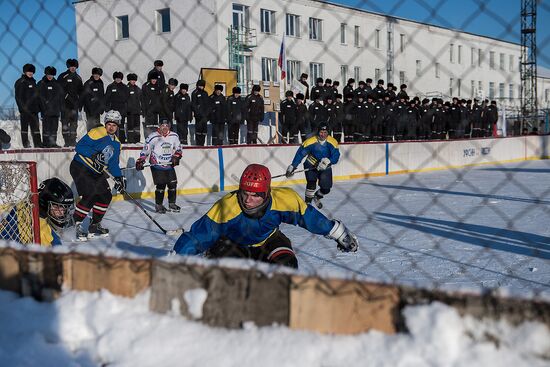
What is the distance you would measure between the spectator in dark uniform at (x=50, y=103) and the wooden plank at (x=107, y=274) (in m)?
7.82

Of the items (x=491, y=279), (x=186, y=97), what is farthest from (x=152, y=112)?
(x=491, y=279)

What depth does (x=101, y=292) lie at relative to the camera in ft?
6.34

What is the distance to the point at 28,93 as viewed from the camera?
29.9 ft

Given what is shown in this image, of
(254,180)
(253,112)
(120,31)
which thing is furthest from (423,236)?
(253,112)

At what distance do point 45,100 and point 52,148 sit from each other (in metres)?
0.83

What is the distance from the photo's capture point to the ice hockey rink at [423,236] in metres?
4.83

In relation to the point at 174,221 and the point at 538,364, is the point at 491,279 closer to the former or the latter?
the point at 538,364

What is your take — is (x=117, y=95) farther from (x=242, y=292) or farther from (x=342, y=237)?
(x=242, y=292)

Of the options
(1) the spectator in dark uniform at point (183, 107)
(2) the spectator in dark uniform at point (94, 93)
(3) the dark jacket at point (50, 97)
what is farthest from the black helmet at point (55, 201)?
(1) the spectator in dark uniform at point (183, 107)

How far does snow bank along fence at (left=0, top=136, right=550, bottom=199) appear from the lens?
31.7 ft

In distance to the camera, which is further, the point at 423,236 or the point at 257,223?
the point at 423,236

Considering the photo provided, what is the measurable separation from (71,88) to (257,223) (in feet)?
25.8

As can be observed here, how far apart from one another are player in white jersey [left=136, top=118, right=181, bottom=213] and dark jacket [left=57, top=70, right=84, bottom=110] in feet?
6.10

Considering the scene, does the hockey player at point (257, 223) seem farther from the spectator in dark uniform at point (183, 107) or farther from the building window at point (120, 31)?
the spectator in dark uniform at point (183, 107)
